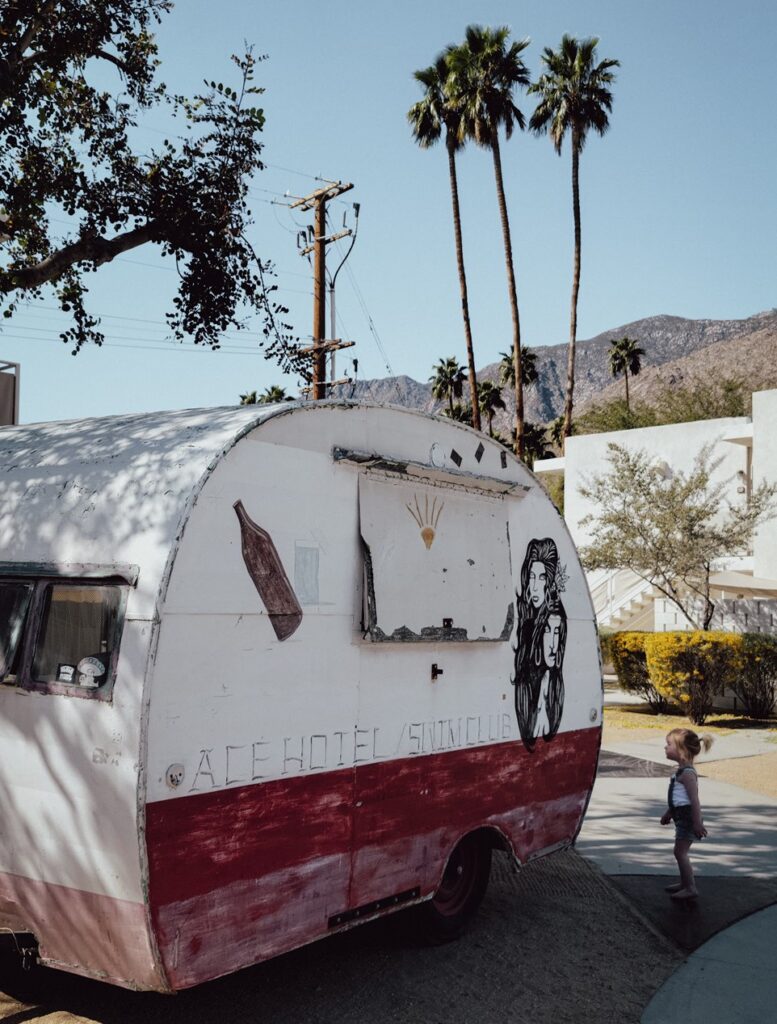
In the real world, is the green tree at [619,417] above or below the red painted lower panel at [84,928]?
above

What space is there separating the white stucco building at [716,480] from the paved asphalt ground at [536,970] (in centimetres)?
1185

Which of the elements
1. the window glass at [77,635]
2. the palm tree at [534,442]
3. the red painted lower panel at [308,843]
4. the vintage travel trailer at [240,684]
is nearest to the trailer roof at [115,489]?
the vintage travel trailer at [240,684]

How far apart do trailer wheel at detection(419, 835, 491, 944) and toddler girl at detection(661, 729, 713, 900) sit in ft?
4.68

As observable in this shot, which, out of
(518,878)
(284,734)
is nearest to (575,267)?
(518,878)

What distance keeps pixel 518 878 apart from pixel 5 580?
15.8ft

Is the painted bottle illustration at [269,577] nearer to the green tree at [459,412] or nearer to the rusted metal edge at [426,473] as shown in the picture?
the rusted metal edge at [426,473]

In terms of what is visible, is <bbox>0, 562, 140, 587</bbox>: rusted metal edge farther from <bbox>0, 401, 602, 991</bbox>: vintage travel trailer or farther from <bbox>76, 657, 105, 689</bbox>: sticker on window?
<bbox>76, 657, 105, 689</bbox>: sticker on window

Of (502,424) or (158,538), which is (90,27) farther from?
(502,424)

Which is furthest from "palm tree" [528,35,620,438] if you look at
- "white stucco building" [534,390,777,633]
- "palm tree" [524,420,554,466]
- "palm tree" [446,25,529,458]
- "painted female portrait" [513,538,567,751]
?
"painted female portrait" [513,538,567,751]

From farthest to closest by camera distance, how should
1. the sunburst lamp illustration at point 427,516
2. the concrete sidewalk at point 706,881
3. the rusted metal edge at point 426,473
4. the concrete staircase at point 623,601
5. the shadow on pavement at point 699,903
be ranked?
the concrete staircase at point 623,601 < the shadow on pavement at point 699,903 < the sunburst lamp illustration at point 427,516 < the concrete sidewalk at point 706,881 < the rusted metal edge at point 426,473

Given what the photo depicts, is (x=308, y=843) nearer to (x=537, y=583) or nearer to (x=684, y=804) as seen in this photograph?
(x=537, y=583)

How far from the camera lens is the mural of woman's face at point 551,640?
688cm

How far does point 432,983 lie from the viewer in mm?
5523

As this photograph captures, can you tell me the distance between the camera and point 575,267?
36.0 m
